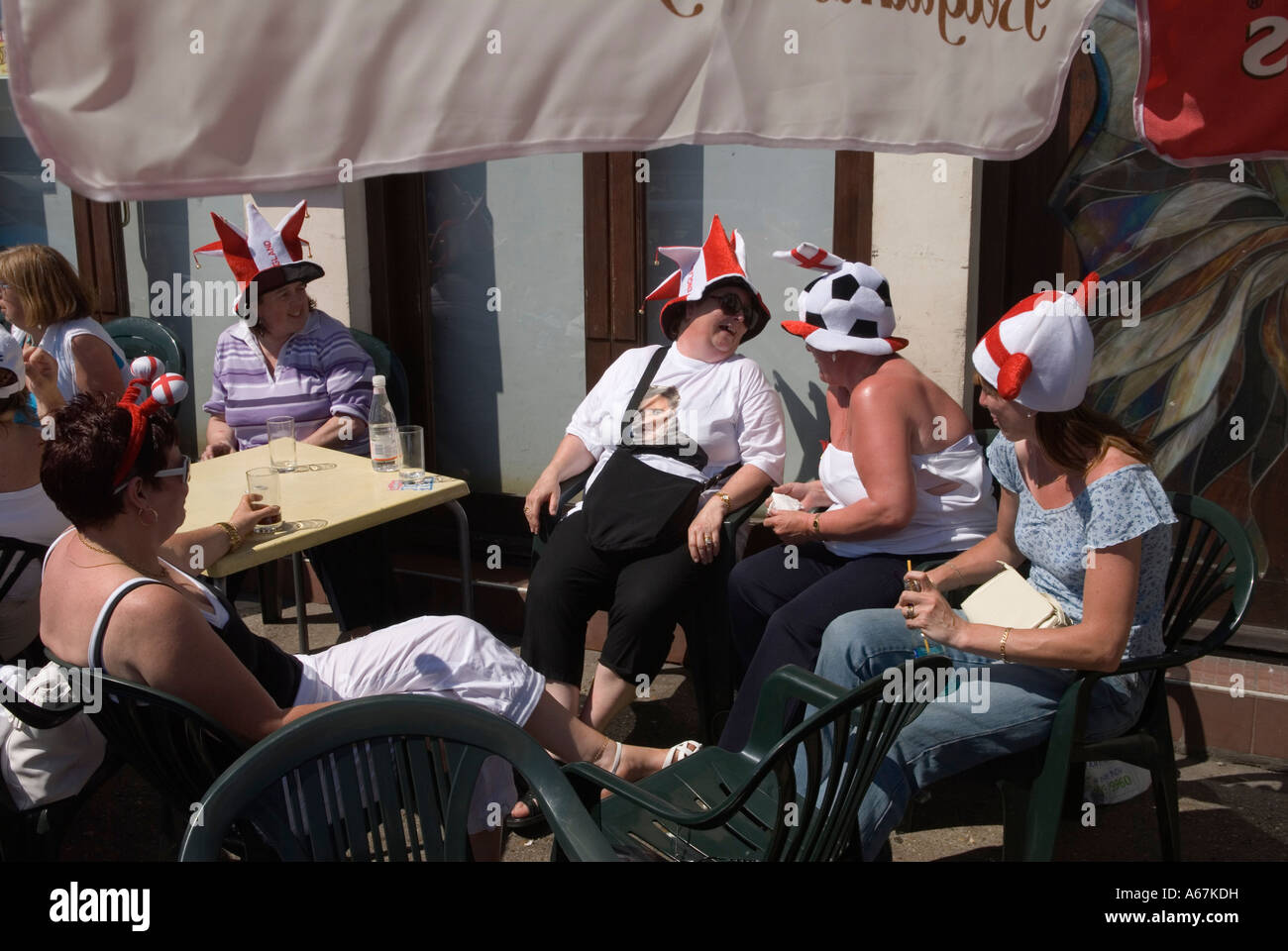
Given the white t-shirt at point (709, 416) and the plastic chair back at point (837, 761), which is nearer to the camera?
the plastic chair back at point (837, 761)

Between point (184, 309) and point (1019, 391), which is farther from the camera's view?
point (184, 309)

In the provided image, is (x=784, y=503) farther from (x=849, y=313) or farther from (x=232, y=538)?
(x=232, y=538)

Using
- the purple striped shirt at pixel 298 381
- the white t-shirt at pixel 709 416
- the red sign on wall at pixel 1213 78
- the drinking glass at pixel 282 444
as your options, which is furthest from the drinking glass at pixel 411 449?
the red sign on wall at pixel 1213 78

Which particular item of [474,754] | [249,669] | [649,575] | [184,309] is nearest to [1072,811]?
[649,575]

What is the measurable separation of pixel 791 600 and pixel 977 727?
3.21 ft

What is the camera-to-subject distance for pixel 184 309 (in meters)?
5.85

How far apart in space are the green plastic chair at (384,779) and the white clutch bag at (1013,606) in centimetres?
112

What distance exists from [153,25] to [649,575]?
2370 millimetres

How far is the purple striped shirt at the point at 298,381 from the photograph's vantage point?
4.46 metres

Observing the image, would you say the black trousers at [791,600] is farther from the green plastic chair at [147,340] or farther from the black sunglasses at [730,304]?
the green plastic chair at [147,340]

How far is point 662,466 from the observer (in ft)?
12.8

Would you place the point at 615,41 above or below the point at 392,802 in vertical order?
above
